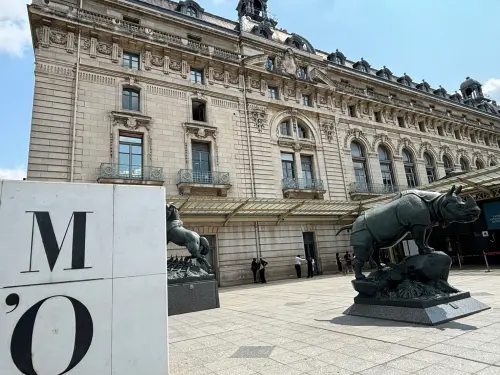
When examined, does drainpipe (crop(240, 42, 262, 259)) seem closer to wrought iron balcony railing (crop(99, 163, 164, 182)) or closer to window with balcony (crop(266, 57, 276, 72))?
window with balcony (crop(266, 57, 276, 72))

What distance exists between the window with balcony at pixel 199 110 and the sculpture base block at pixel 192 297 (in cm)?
1355

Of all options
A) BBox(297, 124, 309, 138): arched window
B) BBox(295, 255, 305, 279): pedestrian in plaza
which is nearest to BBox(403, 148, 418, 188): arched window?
BBox(297, 124, 309, 138): arched window

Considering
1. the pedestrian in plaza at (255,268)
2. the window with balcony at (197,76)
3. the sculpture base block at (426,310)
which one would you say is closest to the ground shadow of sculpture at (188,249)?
the sculpture base block at (426,310)

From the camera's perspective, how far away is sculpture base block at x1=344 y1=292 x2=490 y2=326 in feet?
17.4

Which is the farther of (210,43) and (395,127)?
(395,127)

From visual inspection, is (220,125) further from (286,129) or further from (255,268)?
(255,268)

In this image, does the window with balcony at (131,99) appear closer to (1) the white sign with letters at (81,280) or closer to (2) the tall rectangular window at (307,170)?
(2) the tall rectangular window at (307,170)

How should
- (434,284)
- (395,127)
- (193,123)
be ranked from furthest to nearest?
1. (395,127)
2. (193,123)
3. (434,284)

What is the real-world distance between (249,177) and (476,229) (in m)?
16.1

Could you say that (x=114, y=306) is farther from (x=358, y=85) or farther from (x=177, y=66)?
(x=358, y=85)

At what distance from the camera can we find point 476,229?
20.3m

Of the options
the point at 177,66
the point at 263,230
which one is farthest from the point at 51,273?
the point at 177,66

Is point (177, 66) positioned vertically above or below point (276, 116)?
above

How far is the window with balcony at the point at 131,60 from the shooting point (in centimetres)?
1903
